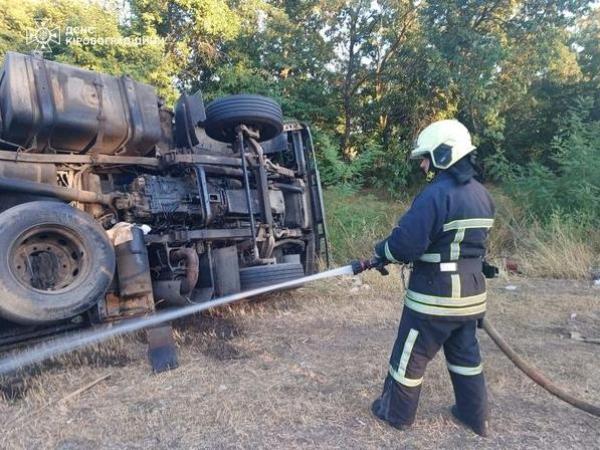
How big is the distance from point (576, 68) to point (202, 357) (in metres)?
12.9

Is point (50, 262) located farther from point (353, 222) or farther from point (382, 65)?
point (382, 65)

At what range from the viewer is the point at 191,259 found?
4285 millimetres

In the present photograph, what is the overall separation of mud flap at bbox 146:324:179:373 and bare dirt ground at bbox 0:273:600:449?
0.08m

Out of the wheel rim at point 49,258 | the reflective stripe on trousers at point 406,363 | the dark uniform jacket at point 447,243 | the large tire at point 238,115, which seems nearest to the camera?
the dark uniform jacket at point 447,243

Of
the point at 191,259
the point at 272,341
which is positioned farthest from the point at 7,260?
the point at 272,341

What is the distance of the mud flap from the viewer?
12.1 feet

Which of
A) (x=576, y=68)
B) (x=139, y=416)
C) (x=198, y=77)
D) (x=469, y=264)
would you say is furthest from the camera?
(x=576, y=68)

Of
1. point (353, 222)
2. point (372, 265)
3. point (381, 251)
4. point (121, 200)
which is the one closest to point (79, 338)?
point (121, 200)

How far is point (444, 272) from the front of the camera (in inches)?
103

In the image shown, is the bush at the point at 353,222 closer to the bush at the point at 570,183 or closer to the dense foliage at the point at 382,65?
the dense foliage at the point at 382,65

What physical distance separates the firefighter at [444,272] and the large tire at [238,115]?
8.00 ft

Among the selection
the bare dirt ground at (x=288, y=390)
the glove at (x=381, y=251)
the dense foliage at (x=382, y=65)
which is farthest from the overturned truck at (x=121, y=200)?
the dense foliage at (x=382, y=65)

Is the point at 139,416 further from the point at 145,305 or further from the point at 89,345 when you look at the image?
the point at 89,345

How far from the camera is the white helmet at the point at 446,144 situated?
2637 millimetres
